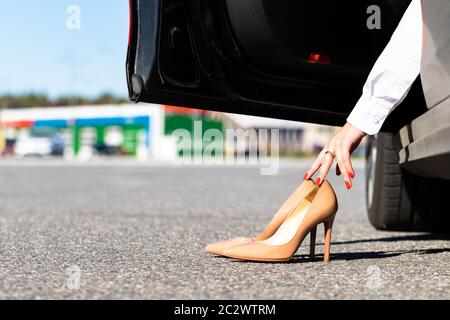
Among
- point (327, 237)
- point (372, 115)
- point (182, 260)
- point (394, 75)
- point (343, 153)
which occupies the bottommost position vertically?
point (182, 260)

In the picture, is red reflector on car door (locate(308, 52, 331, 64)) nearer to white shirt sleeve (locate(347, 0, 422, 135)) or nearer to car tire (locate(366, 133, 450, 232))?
white shirt sleeve (locate(347, 0, 422, 135))

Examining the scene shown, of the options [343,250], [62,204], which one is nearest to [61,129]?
[62,204]

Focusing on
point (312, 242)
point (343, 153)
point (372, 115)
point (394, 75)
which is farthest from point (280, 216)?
point (394, 75)

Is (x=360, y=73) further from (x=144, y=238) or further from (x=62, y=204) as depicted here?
(x=62, y=204)

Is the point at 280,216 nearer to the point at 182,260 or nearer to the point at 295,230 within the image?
the point at 295,230

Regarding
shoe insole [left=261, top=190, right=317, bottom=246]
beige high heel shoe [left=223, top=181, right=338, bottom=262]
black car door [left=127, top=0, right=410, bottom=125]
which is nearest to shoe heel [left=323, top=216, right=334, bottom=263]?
beige high heel shoe [left=223, top=181, right=338, bottom=262]

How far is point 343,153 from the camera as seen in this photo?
2771 mm

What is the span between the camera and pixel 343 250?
3.49 meters

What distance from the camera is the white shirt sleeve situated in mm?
2787

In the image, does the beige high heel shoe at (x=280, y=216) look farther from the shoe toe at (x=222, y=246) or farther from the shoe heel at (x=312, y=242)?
the shoe heel at (x=312, y=242)

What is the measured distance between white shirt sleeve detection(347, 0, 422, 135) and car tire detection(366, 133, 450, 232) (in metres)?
1.21

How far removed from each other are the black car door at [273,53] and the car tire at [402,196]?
2.26 ft

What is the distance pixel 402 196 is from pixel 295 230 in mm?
1396

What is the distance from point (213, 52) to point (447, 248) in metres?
1.42
